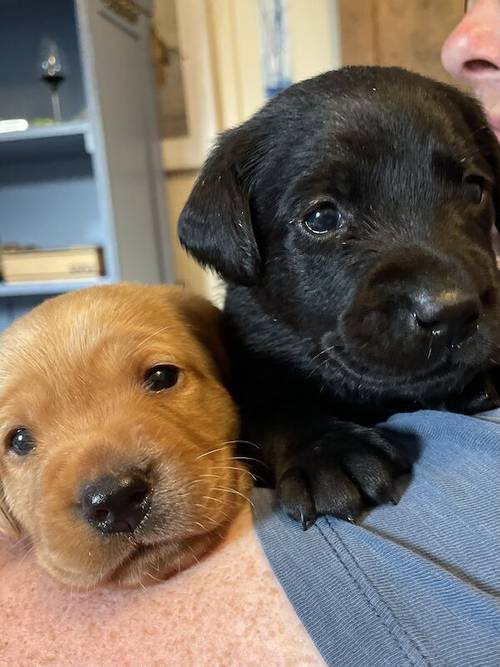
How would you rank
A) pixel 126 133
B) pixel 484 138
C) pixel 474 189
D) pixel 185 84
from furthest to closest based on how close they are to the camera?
1. pixel 185 84
2. pixel 126 133
3. pixel 484 138
4. pixel 474 189

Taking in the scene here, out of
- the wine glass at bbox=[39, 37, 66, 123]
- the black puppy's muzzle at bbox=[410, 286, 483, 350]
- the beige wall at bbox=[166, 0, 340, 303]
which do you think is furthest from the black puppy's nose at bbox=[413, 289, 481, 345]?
the wine glass at bbox=[39, 37, 66, 123]

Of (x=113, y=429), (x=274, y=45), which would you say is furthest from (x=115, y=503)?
(x=274, y=45)

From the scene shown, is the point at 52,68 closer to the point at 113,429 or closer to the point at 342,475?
the point at 113,429

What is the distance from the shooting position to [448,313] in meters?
0.93

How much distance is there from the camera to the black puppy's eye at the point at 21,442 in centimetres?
108

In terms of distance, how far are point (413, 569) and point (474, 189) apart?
2.44 feet

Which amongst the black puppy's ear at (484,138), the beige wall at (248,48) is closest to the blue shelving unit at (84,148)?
the beige wall at (248,48)

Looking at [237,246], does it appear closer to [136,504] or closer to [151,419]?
[151,419]

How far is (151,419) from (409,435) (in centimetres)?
38

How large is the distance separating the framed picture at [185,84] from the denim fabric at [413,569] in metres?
3.21

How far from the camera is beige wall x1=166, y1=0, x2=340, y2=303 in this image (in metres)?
3.71

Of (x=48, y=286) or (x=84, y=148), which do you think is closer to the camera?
(x=48, y=286)

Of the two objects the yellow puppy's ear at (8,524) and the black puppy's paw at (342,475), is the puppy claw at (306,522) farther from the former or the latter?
the yellow puppy's ear at (8,524)

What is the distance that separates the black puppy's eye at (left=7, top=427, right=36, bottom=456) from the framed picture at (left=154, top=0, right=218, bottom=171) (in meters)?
2.95
